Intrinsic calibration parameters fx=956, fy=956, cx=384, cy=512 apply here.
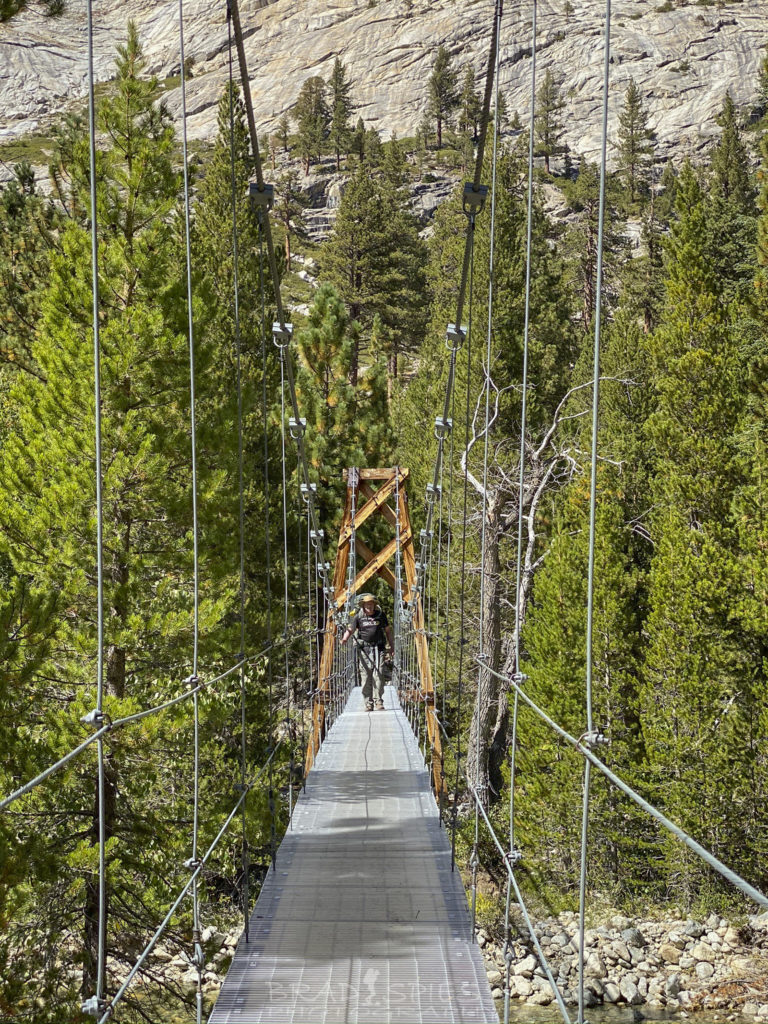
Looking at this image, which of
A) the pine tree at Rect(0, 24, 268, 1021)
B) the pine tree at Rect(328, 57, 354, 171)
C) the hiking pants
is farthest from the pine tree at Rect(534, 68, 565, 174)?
the pine tree at Rect(0, 24, 268, 1021)

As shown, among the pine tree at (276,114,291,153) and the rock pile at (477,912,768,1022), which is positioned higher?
the pine tree at (276,114,291,153)

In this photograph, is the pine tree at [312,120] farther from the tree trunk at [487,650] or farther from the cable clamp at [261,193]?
the cable clamp at [261,193]

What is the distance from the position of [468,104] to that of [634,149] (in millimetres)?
17092

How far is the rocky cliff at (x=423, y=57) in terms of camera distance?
70000mm

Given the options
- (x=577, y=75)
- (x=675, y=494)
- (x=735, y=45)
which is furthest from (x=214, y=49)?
(x=675, y=494)

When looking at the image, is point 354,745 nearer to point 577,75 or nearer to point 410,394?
point 410,394

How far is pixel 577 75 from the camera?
72.5 m

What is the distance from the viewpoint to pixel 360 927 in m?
3.59

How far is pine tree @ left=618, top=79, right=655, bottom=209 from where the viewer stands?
48059 mm

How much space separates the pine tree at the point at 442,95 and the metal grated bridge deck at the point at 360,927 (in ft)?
211

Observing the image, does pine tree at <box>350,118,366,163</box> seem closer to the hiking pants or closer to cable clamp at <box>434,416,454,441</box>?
cable clamp at <box>434,416,454,441</box>

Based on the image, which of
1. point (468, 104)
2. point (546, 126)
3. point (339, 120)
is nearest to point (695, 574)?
point (546, 126)

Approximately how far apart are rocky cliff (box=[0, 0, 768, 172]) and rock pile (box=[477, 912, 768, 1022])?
61672 millimetres

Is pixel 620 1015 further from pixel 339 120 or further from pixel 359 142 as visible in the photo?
pixel 339 120
